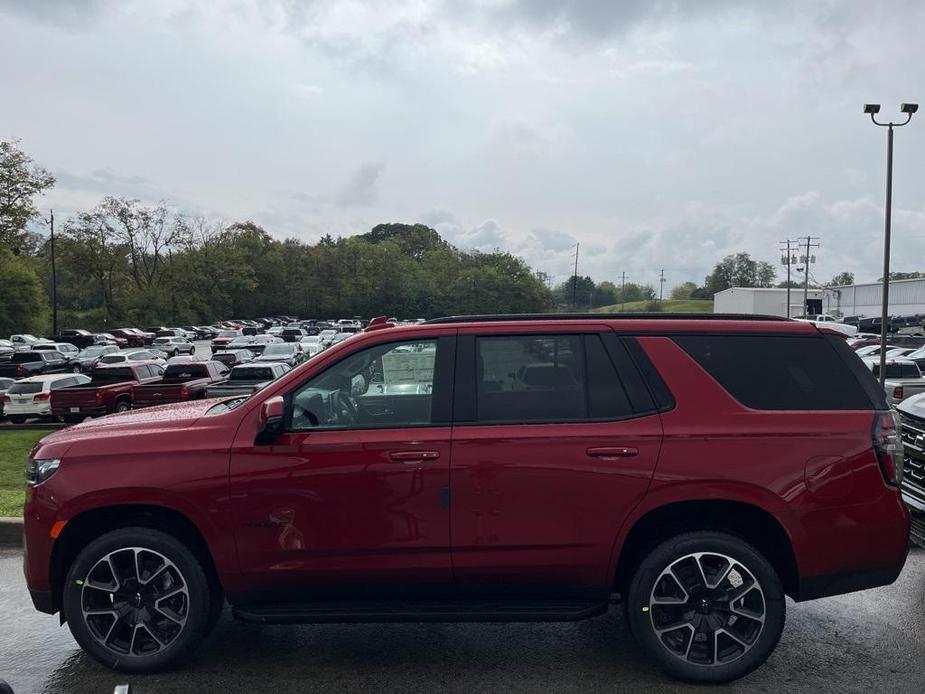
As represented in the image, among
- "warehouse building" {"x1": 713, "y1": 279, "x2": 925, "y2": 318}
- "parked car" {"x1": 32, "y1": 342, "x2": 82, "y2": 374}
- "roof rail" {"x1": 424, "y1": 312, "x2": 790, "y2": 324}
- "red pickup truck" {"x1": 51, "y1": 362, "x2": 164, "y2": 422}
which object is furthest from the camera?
"warehouse building" {"x1": 713, "y1": 279, "x2": 925, "y2": 318}

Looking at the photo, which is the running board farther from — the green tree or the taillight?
the green tree

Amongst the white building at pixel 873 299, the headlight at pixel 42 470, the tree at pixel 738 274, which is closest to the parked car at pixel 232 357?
the headlight at pixel 42 470

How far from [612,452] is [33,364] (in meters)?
36.0

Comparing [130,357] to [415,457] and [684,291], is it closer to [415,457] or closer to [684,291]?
[415,457]

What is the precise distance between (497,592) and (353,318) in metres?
53.7

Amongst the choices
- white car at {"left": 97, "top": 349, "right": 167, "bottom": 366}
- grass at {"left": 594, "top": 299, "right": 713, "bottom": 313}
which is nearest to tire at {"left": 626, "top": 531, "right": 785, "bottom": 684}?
grass at {"left": 594, "top": 299, "right": 713, "bottom": 313}

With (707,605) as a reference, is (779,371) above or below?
above

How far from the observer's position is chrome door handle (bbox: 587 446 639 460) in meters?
3.90

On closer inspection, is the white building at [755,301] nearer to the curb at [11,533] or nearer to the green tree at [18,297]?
the green tree at [18,297]

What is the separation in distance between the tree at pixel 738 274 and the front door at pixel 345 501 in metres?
134

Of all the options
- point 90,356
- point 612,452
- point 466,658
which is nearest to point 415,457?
point 612,452

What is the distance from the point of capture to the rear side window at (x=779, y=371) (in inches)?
160

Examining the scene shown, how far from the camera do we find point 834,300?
92.4 m

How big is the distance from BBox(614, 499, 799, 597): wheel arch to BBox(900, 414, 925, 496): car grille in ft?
6.03
